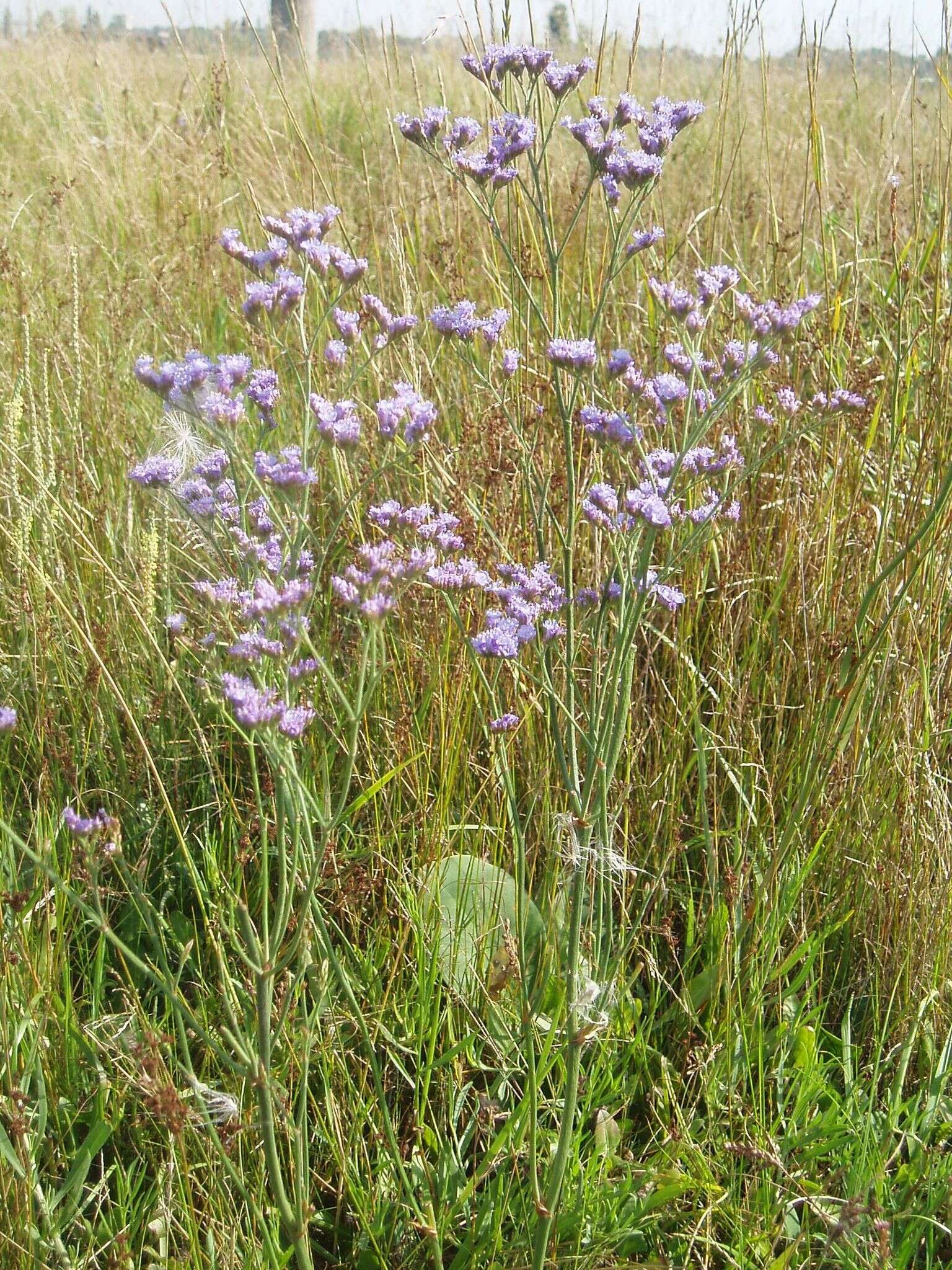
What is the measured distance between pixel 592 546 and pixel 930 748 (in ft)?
2.75

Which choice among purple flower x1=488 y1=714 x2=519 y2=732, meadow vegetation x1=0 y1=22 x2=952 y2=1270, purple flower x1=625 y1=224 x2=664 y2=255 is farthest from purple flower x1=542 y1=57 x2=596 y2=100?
purple flower x1=488 y1=714 x2=519 y2=732

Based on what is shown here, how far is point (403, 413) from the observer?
1789 mm

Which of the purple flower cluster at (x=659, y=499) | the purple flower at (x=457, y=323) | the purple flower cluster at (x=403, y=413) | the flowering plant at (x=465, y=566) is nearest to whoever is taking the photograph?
the flowering plant at (x=465, y=566)

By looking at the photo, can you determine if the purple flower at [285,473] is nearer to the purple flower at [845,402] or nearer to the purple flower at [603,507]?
the purple flower at [603,507]

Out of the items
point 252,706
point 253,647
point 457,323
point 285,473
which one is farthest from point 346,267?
point 252,706

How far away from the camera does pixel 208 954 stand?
1951 millimetres

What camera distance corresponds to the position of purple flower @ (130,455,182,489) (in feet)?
5.23

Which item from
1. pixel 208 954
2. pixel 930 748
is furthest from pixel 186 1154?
pixel 930 748

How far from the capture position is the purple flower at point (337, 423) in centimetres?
158

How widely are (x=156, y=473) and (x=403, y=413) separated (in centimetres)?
42

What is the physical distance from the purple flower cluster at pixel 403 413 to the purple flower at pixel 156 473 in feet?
1.06

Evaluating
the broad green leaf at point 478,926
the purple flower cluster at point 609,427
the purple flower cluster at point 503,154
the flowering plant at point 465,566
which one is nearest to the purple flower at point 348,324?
the flowering plant at point 465,566

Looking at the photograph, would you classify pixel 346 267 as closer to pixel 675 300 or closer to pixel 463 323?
pixel 463 323

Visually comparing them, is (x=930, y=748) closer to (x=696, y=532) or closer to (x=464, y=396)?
(x=696, y=532)
